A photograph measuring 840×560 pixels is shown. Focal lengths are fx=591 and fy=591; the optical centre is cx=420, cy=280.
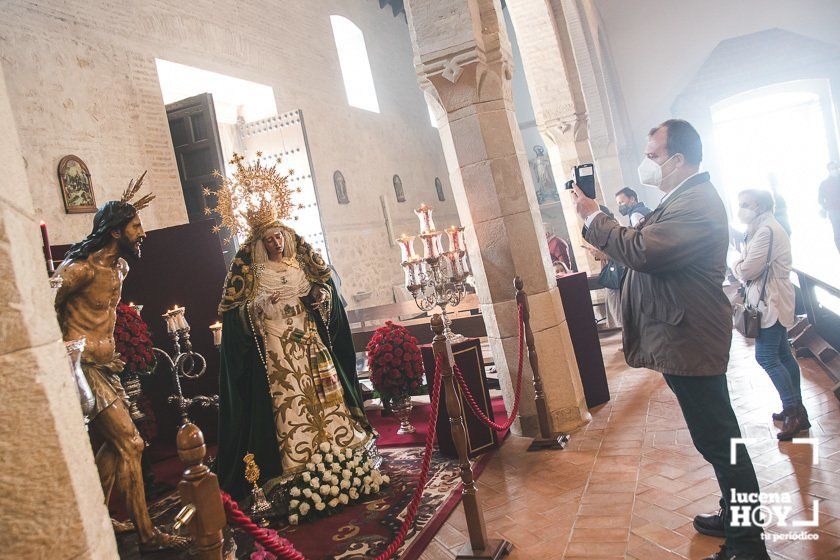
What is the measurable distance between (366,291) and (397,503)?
9175 millimetres

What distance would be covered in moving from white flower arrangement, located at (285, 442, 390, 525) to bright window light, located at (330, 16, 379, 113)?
12051mm

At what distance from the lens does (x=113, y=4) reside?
8.32 m

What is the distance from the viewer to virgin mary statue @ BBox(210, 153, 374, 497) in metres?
4.45

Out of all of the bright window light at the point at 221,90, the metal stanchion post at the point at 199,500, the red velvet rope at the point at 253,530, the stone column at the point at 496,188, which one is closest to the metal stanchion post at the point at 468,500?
the red velvet rope at the point at 253,530

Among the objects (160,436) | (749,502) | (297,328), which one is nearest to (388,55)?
(160,436)

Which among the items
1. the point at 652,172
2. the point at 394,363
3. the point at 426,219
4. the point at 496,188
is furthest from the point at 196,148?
the point at 652,172

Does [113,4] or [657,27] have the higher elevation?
[657,27]

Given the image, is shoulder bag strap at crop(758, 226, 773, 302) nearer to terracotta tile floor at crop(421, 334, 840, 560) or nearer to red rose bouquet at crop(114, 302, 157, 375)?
terracotta tile floor at crop(421, 334, 840, 560)

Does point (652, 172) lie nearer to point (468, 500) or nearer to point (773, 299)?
point (773, 299)

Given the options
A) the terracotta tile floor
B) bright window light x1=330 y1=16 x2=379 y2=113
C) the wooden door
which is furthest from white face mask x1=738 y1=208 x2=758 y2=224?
bright window light x1=330 y1=16 x2=379 y2=113

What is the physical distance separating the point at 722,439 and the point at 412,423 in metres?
3.89

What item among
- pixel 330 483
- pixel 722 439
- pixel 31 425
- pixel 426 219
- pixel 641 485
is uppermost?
pixel 426 219

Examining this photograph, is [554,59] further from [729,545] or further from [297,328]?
[729,545]

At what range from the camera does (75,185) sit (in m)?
7.31
